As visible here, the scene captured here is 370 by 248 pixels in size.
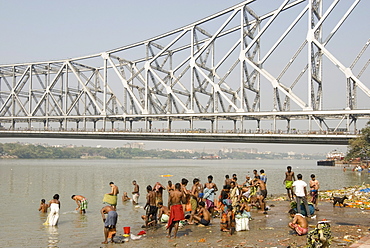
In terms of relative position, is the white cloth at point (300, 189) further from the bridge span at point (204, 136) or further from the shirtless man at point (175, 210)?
the bridge span at point (204, 136)

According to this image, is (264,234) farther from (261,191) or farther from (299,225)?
(261,191)

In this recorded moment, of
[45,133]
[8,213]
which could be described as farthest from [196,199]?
[45,133]

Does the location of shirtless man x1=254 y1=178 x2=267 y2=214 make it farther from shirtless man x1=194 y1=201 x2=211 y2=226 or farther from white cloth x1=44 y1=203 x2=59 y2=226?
white cloth x1=44 y1=203 x2=59 y2=226

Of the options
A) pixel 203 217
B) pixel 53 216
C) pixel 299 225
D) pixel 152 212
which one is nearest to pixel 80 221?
pixel 53 216

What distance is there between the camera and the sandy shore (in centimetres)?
1223

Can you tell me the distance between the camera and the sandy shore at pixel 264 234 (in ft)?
40.1

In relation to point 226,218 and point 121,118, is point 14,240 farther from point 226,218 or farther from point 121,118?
point 121,118

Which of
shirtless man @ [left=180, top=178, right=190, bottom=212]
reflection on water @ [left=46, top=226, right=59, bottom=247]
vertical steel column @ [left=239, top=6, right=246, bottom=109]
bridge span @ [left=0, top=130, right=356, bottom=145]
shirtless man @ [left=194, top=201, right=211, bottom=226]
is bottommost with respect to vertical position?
reflection on water @ [left=46, top=226, right=59, bottom=247]

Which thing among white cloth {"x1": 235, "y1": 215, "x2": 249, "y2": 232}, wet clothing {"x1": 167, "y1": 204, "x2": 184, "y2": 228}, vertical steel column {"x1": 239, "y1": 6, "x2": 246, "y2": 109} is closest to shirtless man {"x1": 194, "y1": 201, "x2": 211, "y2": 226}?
white cloth {"x1": 235, "y1": 215, "x2": 249, "y2": 232}

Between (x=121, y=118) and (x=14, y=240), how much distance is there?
7195cm

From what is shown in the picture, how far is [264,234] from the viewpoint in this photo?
13.4m

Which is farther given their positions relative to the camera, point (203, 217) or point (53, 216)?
point (53, 216)

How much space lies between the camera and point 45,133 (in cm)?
8706

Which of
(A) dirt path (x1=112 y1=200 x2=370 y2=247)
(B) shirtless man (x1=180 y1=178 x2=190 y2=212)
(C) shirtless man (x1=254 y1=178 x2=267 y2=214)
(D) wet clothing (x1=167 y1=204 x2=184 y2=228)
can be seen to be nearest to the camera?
(A) dirt path (x1=112 y1=200 x2=370 y2=247)
